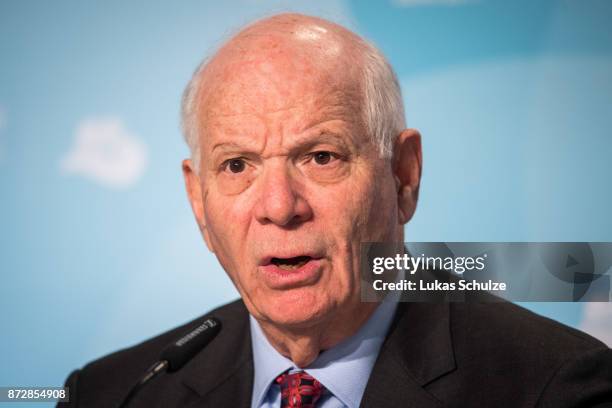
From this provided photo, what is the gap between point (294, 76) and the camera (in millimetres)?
2266

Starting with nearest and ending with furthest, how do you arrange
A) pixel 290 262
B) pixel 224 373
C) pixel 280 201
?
pixel 280 201
pixel 290 262
pixel 224 373

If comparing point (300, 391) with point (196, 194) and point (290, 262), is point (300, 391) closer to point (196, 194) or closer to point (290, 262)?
point (290, 262)

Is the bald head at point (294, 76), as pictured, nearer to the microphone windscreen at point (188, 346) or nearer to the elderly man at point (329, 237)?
the elderly man at point (329, 237)

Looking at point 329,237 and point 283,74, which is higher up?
point 283,74

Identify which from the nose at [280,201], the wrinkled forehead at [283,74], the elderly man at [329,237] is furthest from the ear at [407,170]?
the nose at [280,201]

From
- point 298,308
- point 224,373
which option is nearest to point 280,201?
point 298,308

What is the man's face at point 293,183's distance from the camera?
2.24 m

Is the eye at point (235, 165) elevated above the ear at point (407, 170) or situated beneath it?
situated beneath

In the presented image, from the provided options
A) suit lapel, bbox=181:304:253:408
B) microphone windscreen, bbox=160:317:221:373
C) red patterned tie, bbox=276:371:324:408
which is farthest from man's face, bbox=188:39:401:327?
suit lapel, bbox=181:304:253:408

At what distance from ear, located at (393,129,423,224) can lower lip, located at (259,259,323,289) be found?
43cm

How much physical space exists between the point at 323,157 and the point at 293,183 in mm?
131

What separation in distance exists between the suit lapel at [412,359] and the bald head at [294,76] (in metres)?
0.57

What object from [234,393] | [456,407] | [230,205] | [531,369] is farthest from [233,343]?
[531,369]

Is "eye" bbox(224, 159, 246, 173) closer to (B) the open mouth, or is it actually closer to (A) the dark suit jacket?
(B) the open mouth
